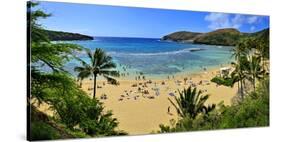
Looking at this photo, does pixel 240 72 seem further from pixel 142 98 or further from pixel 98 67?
pixel 98 67

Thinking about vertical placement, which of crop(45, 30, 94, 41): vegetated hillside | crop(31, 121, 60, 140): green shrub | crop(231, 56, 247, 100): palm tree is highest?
crop(45, 30, 94, 41): vegetated hillside

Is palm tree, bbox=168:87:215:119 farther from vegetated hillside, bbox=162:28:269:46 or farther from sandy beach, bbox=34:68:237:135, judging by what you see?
vegetated hillside, bbox=162:28:269:46

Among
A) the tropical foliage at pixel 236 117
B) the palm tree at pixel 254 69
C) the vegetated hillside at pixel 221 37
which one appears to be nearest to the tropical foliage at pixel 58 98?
the tropical foliage at pixel 236 117

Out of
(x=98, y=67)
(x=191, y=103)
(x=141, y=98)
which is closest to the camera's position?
(x=98, y=67)

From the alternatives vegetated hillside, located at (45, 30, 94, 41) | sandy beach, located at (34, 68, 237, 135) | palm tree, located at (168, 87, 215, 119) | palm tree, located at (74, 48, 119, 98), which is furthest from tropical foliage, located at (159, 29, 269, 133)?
vegetated hillside, located at (45, 30, 94, 41)

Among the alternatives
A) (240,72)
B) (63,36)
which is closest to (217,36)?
(240,72)
